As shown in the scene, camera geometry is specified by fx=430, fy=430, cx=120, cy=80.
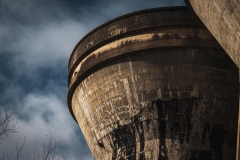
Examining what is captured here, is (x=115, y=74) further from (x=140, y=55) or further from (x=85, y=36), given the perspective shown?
(x=85, y=36)

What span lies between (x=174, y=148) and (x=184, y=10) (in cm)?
405

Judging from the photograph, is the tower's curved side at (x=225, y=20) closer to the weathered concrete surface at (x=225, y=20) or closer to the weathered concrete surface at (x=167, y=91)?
the weathered concrete surface at (x=225, y=20)

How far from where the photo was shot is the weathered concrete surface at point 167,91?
12.2 meters

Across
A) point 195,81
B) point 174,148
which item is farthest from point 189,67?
point 174,148

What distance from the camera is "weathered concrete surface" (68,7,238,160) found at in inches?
480

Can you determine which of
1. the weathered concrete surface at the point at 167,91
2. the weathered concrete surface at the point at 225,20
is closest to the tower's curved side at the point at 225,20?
the weathered concrete surface at the point at 225,20

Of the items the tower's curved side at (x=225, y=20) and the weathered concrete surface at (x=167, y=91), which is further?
the weathered concrete surface at (x=167, y=91)

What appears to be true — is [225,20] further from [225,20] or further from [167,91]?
[167,91]

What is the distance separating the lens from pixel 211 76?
1230cm

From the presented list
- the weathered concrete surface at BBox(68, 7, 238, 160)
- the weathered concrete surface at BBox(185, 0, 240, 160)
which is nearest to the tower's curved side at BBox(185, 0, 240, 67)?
the weathered concrete surface at BBox(185, 0, 240, 160)

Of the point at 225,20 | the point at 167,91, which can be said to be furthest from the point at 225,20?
the point at 167,91

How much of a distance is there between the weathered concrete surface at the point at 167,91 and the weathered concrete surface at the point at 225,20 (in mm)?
1920

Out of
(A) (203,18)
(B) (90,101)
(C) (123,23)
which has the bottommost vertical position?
(B) (90,101)

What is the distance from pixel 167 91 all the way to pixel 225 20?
13.6ft
